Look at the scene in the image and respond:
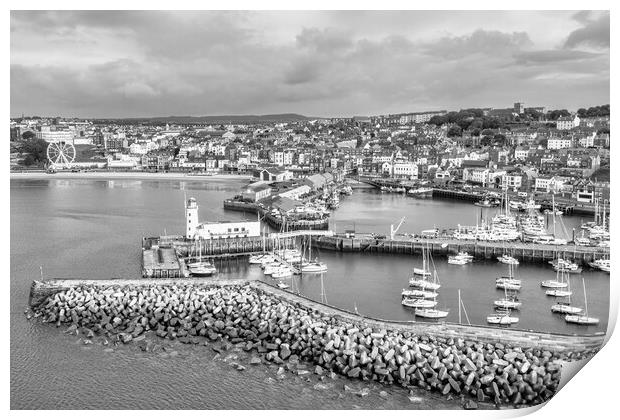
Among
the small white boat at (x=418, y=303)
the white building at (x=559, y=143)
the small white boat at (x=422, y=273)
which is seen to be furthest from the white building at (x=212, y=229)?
the white building at (x=559, y=143)

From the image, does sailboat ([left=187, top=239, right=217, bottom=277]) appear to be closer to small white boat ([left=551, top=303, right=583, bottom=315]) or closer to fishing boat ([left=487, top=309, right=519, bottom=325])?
fishing boat ([left=487, top=309, right=519, bottom=325])

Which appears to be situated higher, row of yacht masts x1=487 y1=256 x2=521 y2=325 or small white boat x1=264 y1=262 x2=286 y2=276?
small white boat x1=264 y1=262 x2=286 y2=276

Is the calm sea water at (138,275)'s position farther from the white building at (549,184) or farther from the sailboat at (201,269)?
the white building at (549,184)

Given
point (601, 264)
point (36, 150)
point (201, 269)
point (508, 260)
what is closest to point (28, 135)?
point (36, 150)

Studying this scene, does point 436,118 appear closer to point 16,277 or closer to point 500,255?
point 500,255

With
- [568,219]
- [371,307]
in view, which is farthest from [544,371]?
[568,219]

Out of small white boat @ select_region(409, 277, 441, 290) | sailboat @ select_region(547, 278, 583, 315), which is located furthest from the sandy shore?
sailboat @ select_region(547, 278, 583, 315)
